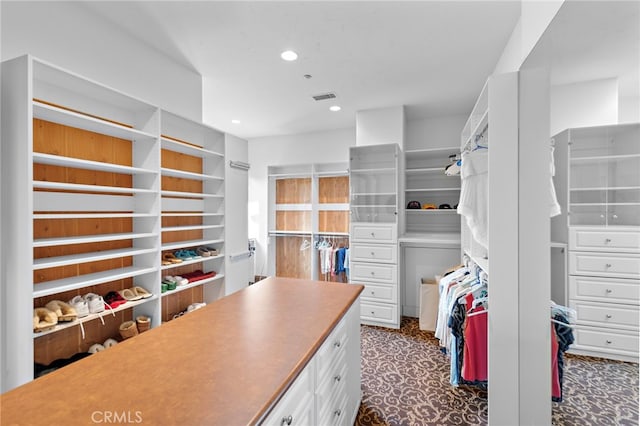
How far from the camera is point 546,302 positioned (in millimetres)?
1561

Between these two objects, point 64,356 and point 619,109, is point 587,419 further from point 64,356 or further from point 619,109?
point 64,356

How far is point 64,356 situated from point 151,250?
90cm

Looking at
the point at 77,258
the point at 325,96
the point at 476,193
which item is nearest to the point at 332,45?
the point at 325,96

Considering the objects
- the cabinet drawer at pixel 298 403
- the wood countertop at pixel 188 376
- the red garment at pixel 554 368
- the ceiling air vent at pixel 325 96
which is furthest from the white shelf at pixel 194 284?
the red garment at pixel 554 368

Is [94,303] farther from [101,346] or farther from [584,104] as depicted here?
[584,104]

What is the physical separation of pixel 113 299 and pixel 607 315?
2949 mm

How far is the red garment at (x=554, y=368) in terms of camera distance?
1484 mm

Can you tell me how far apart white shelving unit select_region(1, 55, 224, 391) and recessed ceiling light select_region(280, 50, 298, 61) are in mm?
1122

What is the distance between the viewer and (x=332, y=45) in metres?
2.50

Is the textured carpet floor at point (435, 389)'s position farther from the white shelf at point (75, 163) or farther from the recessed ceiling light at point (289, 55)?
the recessed ceiling light at point (289, 55)

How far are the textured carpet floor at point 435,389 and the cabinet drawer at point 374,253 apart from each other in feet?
2.77

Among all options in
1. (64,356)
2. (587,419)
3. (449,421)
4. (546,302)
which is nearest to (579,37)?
(546,302)

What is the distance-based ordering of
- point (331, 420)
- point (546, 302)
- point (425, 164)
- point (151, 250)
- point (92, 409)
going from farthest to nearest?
point (425, 164) < point (151, 250) < point (546, 302) < point (331, 420) < point (92, 409)

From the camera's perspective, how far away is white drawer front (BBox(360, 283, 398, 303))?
356 centimetres
